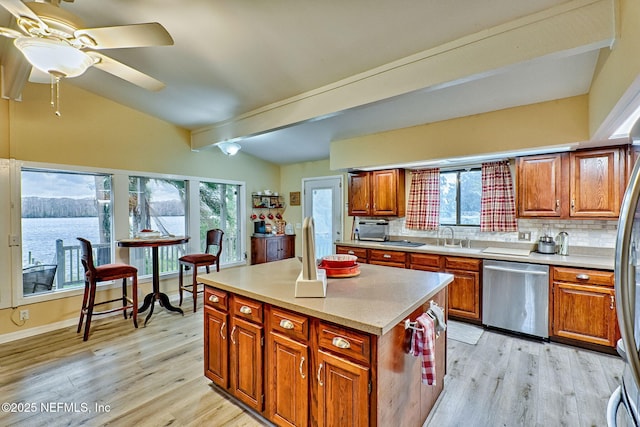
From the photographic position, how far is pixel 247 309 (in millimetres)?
1878

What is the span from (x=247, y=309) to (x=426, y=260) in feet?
8.59

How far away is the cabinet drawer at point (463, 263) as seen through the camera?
3.40 m

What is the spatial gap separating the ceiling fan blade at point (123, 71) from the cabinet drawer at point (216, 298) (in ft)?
5.61

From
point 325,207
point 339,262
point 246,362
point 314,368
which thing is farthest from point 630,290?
point 325,207

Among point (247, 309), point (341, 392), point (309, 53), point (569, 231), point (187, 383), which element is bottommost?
point (187, 383)

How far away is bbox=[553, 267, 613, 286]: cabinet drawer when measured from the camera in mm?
2693

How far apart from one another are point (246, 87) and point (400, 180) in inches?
98.3

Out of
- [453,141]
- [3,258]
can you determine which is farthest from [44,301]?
[453,141]

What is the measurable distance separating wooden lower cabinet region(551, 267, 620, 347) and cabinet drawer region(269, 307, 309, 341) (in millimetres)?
2770

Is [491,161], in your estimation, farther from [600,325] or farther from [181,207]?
[181,207]

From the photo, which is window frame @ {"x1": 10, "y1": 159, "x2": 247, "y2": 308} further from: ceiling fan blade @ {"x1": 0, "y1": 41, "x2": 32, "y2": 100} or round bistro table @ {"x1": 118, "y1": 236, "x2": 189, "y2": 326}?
ceiling fan blade @ {"x1": 0, "y1": 41, "x2": 32, "y2": 100}

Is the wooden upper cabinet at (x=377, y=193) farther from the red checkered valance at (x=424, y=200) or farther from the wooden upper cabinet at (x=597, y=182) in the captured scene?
the wooden upper cabinet at (x=597, y=182)

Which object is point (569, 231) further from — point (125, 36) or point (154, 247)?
point (154, 247)

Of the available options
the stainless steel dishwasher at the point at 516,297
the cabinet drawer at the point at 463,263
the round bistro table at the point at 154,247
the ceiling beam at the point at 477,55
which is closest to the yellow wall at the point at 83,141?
the round bistro table at the point at 154,247
